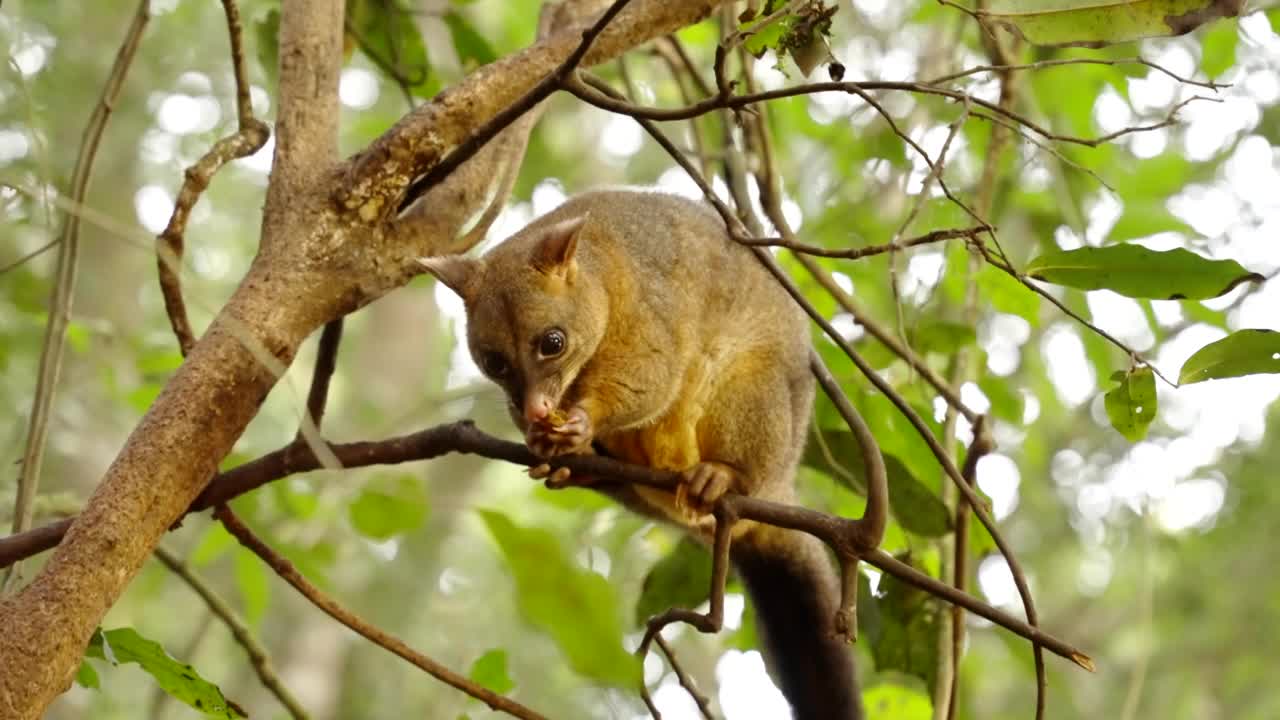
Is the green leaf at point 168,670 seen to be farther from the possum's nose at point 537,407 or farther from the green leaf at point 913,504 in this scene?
the green leaf at point 913,504

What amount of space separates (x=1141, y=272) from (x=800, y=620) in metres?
1.41

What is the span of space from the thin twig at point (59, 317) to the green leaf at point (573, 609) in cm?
94

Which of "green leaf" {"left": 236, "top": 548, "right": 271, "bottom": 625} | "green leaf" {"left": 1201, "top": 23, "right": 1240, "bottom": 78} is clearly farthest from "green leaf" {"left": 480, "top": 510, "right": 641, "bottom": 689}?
"green leaf" {"left": 1201, "top": 23, "right": 1240, "bottom": 78}

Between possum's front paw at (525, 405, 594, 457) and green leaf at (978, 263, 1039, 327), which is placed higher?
green leaf at (978, 263, 1039, 327)

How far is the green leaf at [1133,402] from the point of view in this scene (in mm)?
2279

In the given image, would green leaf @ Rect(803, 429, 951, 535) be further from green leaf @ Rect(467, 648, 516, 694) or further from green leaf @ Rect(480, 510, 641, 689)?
green leaf @ Rect(480, 510, 641, 689)

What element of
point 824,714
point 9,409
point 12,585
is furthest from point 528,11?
point 12,585

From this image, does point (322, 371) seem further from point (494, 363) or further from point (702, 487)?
point (702, 487)

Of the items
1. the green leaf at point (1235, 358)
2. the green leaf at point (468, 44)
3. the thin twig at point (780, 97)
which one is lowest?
the thin twig at point (780, 97)

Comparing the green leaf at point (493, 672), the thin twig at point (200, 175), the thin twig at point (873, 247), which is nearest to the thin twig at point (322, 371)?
the thin twig at point (200, 175)

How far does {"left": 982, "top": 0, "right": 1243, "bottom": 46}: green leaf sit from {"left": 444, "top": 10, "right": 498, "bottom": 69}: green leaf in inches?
70.6

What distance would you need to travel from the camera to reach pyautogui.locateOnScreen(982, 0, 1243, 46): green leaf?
217cm

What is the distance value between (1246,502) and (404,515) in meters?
5.81

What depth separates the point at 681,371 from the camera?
3.31m
